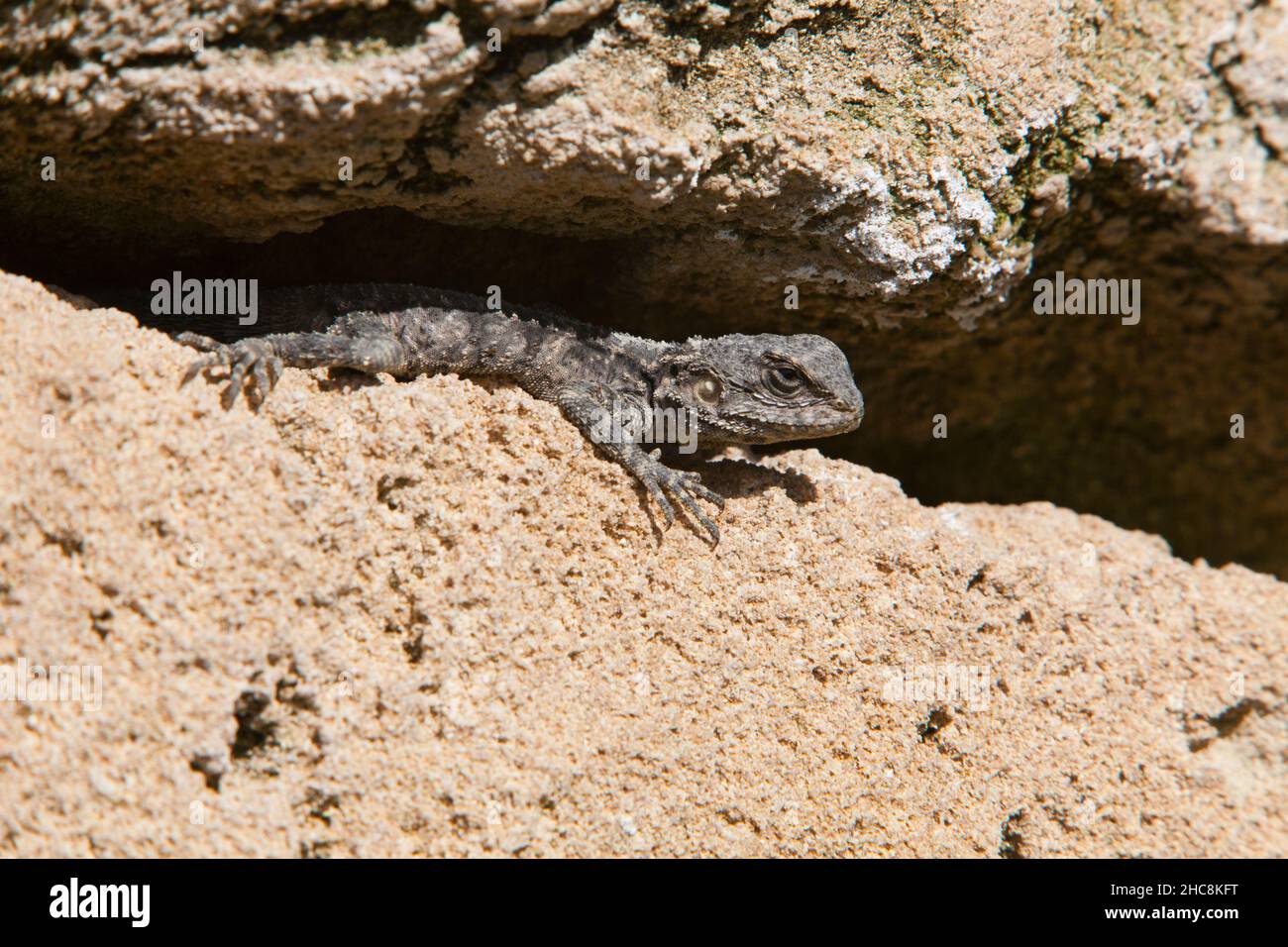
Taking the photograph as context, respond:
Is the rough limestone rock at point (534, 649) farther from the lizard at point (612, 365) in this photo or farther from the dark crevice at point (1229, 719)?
the lizard at point (612, 365)

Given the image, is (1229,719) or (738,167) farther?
(1229,719)

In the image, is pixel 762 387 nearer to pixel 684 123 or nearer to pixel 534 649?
pixel 684 123

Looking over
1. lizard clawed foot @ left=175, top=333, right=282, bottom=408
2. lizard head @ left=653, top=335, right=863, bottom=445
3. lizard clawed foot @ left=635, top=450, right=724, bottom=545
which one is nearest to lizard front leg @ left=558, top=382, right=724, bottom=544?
lizard clawed foot @ left=635, top=450, right=724, bottom=545

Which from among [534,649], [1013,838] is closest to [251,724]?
[534,649]

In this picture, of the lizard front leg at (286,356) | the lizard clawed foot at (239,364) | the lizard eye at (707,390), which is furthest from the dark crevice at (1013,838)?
the lizard clawed foot at (239,364)
